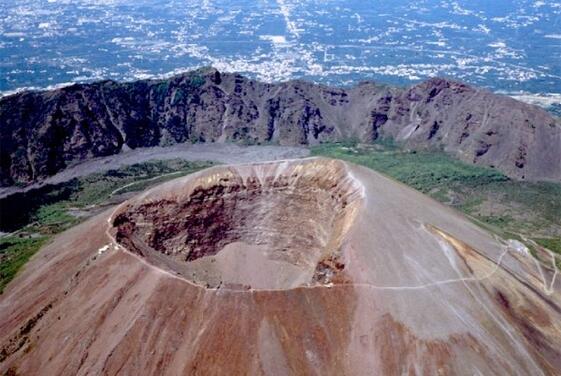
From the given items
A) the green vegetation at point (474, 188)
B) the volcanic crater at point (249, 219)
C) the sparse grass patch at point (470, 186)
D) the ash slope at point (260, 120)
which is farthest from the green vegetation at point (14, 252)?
the green vegetation at point (474, 188)

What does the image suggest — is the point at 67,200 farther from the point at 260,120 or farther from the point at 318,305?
the point at 318,305

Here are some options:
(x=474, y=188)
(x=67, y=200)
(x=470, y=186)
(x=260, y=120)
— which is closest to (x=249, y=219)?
(x=67, y=200)

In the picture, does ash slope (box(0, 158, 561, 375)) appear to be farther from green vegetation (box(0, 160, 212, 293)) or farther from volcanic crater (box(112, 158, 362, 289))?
green vegetation (box(0, 160, 212, 293))

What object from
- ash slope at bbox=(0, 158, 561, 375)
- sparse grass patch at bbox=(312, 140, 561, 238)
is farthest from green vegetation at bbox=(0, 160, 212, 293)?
ash slope at bbox=(0, 158, 561, 375)

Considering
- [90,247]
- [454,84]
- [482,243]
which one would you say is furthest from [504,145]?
[90,247]

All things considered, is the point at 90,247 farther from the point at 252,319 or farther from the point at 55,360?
the point at 252,319

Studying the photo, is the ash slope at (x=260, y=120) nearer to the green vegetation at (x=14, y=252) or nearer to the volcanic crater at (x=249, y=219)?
the green vegetation at (x=14, y=252)
